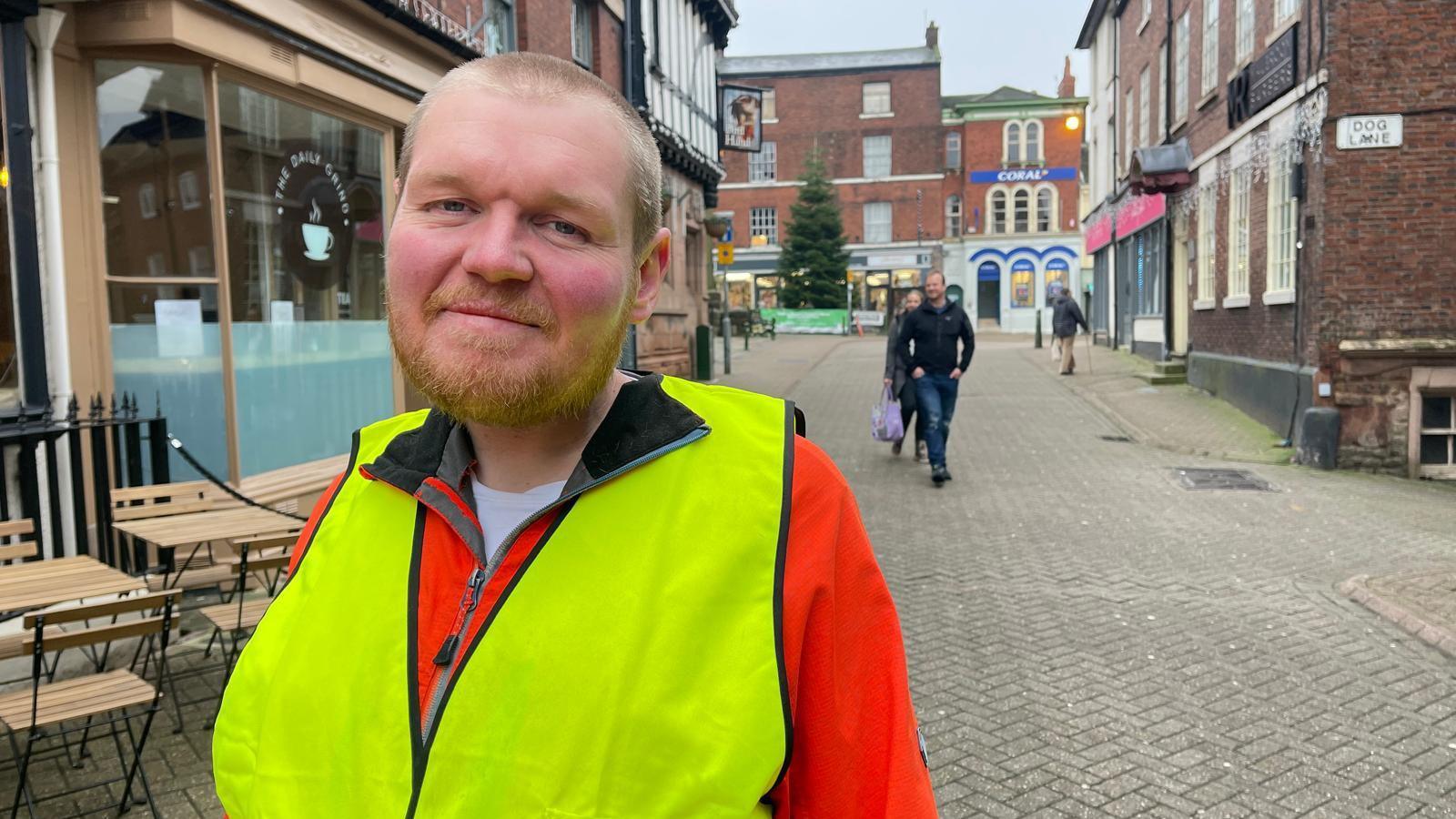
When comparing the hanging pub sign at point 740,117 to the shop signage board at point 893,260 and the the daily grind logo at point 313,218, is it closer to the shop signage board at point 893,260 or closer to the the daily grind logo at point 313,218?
the the daily grind logo at point 313,218

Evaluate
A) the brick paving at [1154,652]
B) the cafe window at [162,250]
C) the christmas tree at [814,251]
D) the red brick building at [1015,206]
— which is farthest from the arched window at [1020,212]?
the cafe window at [162,250]

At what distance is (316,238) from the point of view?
8.28 meters

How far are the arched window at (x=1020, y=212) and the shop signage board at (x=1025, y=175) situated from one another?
0.72 m

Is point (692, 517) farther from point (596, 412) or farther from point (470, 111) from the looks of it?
point (470, 111)

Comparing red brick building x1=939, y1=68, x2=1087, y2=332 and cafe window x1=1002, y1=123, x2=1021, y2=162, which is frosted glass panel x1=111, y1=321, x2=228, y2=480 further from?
cafe window x1=1002, y1=123, x2=1021, y2=162

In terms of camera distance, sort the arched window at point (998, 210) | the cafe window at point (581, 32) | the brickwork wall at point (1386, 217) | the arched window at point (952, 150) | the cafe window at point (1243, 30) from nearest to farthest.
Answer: the brickwork wall at point (1386, 217)
the cafe window at point (1243, 30)
the cafe window at point (581, 32)
the arched window at point (998, 210)
the arched window at point (952, 150)

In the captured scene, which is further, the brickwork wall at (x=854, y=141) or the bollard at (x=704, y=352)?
the brickwork wall at (x=854, y=141)

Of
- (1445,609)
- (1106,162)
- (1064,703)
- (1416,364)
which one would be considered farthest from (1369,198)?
(1106,162)

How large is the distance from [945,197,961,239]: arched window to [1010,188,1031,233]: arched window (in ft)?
7.94

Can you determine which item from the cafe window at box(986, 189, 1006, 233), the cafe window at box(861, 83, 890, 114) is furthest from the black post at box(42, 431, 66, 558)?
the cafe window at box(861, 83, 890, 114)

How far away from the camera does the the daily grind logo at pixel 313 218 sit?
25.8 feet

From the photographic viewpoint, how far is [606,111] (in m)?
1.46

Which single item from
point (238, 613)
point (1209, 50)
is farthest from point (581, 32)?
point (238, 613)

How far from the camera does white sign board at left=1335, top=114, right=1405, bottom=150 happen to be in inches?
426
